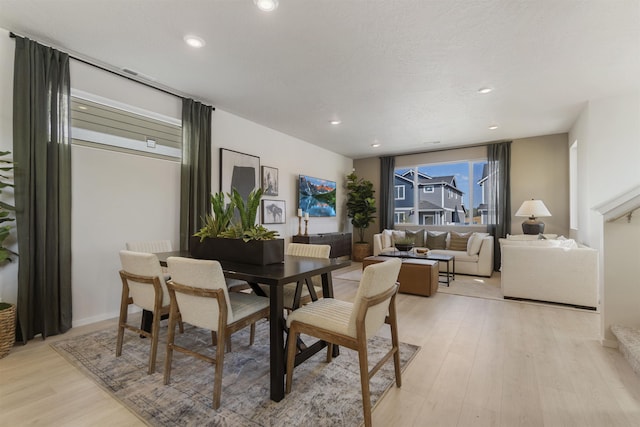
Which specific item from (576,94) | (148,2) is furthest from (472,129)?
(148,2)

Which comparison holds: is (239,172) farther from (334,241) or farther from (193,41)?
(334,241)

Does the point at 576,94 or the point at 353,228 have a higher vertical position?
the point at 576,94

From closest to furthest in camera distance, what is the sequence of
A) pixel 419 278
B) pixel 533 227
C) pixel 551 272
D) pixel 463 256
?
pixel 551 272
pixel 419 278
pixel 533 227
pixel 463 256

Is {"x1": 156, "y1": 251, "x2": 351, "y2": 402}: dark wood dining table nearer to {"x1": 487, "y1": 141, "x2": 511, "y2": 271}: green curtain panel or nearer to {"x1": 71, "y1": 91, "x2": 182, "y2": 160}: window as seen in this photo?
{"x1": 71, "y1": 91, "x2": 182, "y2": 160}: window

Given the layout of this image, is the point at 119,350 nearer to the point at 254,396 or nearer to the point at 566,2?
the point at 254,396

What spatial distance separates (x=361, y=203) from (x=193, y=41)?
5210 mm

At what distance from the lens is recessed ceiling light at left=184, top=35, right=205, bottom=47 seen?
246cm

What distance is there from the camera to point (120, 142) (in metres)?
3.14

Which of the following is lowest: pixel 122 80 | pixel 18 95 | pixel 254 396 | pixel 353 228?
pixel 254 396

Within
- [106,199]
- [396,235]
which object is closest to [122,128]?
[106,199]

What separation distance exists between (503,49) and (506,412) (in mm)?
2812

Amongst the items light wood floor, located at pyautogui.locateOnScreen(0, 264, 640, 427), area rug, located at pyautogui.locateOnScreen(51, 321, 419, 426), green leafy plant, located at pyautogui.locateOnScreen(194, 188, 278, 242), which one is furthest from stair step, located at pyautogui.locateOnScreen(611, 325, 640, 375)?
green leafy plant, located at pyautogui.locateOnScreen(194, 188, 278, 242)

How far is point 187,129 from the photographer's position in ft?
12.2

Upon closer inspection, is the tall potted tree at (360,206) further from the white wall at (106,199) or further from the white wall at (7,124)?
the white wall at (7,124)
